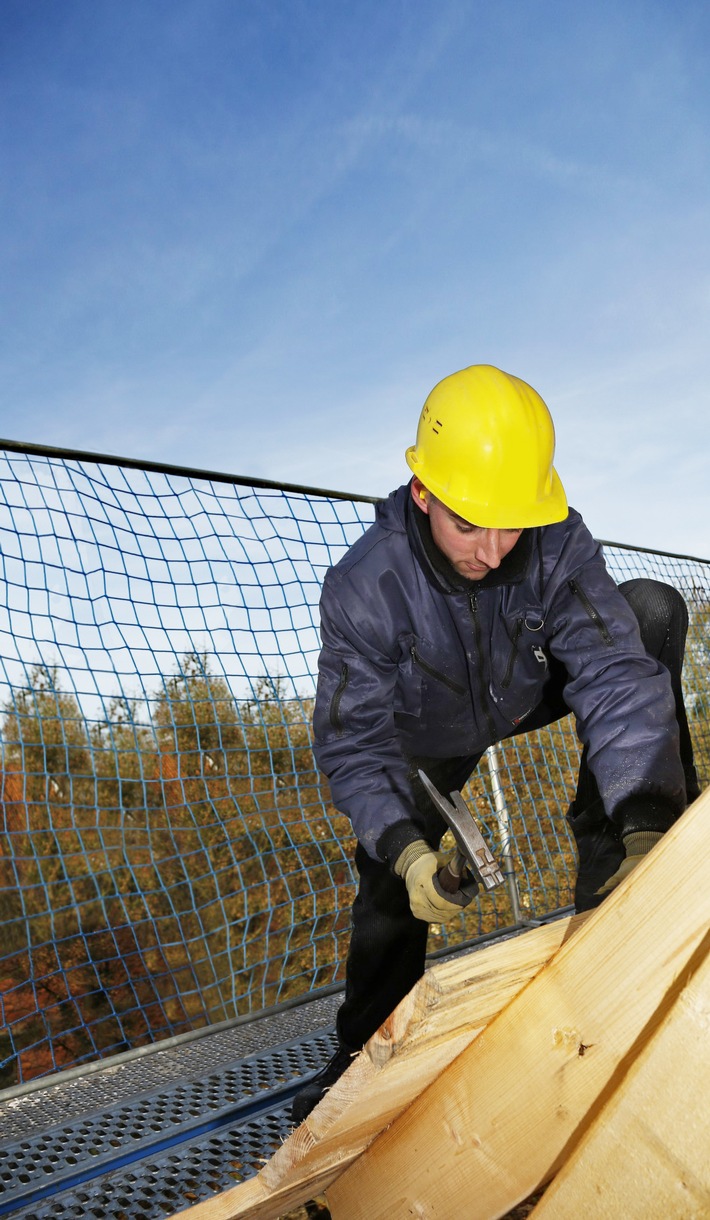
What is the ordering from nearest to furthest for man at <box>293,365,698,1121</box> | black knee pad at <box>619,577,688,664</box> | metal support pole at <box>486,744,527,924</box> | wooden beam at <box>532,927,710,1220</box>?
wooden beam at <box>532,927,710,1220</box>
man at <box>293,365,698,1121</box>
black knee pad at <box>619,577,688,664</box>
metal support pole at <box>486,744,527,924</box>

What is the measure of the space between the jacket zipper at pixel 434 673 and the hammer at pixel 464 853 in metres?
0.72

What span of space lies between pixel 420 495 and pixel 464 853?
1115 mm

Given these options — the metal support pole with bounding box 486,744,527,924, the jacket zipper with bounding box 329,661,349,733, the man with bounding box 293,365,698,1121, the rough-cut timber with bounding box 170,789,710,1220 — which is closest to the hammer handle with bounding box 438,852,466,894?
the man with bounding box 293,365,698,1121

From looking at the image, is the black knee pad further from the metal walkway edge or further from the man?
the metal walkway edge

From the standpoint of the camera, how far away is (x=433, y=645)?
8.28ft

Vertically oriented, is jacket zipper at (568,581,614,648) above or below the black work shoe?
above

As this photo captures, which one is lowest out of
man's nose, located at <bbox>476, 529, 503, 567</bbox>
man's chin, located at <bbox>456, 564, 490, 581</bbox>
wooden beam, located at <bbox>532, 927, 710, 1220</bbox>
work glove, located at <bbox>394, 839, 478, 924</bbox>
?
wooden beam, located at <bbox>532, 927, 710, 1220</bbox>

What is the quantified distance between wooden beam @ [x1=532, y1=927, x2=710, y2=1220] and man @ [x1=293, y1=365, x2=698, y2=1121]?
38.1 inches

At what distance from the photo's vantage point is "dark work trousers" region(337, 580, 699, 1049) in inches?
103

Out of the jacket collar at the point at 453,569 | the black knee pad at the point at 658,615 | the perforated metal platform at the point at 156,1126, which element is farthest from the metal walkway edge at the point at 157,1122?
the black knee pad at the point at 658,615

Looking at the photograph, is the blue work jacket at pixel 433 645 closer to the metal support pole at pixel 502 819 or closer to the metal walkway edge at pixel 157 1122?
the metal walkway edge at pixel 157 1122

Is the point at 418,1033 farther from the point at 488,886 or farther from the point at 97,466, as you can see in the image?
the point at 97,466

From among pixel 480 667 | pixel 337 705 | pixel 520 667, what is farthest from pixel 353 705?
pixel 520 667

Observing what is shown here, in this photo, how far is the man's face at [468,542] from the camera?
2.36m
